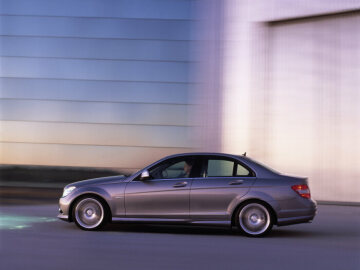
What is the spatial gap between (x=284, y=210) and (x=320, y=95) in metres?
7.78

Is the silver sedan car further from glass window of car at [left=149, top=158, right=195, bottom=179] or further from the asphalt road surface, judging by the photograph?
the asphalt road surface

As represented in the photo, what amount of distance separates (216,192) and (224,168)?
1.56 feet

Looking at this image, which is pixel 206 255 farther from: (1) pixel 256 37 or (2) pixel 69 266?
(1) pixel 256 37

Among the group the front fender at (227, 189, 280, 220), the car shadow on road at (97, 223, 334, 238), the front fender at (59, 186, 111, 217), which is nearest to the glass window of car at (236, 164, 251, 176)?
the front fender at (227, 189, 280, 220)

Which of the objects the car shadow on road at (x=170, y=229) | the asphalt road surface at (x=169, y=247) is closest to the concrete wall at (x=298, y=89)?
the asphalt road surface at (x=169, y=247)

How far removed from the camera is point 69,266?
614 centimetres

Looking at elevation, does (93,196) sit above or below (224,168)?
below

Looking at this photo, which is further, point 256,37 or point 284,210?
point 256,37

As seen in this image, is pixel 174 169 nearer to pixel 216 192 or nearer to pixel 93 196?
pixel 216 192

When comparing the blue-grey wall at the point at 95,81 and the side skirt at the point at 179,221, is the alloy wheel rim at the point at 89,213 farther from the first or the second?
the blue-grey wall at the point at 95,81

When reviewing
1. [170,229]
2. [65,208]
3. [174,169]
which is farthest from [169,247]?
[65,208]

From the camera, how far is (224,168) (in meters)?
8.89

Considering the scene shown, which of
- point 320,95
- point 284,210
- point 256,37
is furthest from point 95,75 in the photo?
point 284,210

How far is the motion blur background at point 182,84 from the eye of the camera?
15.5 m
